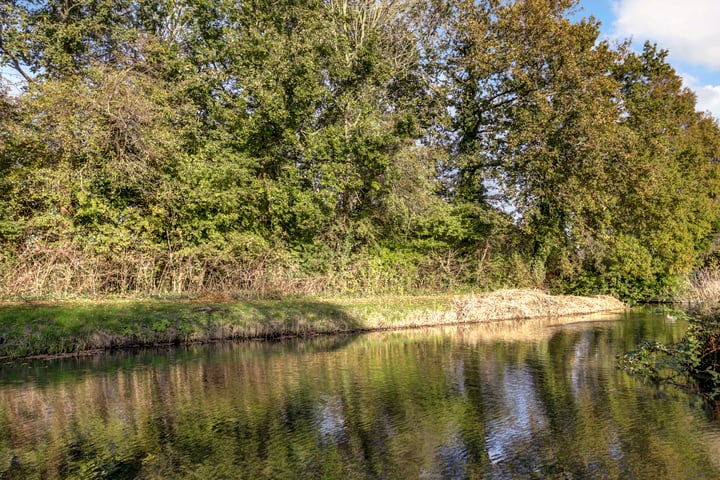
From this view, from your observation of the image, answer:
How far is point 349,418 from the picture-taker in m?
8.98

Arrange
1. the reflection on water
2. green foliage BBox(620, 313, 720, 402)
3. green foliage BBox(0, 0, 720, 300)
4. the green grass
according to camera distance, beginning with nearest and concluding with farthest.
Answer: the reflection on water < green foliage BBox(620, 313, 720, 402) < the green grass < green foliage BBox(0, 0, 720, 300)

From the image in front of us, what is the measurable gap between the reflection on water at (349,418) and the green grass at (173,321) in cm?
103

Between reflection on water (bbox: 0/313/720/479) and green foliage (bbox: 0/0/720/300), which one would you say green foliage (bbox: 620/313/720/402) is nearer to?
reflection on water (bbox: 0/313/720/479)

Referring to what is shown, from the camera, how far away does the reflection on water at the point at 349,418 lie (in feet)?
22.4

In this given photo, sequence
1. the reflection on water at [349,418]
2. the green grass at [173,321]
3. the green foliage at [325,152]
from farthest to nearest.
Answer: the green foliage at [325,152]
the green grass at [173,321]
the reflection on water at [349,418]

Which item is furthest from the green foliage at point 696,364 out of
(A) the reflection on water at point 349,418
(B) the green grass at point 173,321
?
(B) the green grass at point 173,321

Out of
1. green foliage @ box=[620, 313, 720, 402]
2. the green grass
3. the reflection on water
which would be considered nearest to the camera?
the reflection on water

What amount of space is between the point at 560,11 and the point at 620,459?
93.0ft

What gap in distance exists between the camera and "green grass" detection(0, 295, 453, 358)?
15.1 metres

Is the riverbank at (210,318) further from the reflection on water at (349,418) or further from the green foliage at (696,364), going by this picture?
the green foliage at (696,364)

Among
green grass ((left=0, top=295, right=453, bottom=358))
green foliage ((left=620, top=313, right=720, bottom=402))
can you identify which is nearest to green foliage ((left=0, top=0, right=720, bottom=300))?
green grass ((left=0, top=295, right=453, bottom=358))

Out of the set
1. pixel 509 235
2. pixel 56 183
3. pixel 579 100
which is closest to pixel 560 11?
pixel 579 100

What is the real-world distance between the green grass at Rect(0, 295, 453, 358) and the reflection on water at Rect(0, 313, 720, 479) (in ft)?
3.38

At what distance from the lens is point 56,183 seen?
21.3 meters
